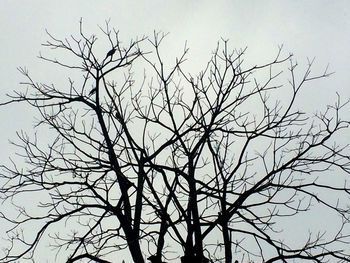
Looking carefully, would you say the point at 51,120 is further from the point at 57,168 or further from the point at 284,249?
the point at 284,249

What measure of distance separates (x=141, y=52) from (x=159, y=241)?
3.28m

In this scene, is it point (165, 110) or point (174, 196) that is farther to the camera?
point (165, 110)

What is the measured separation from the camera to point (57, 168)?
1307cm

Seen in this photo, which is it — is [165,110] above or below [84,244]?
above

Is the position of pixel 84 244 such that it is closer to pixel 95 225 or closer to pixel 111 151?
pixel 95 225

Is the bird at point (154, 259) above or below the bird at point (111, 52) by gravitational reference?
below

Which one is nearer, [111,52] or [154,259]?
[154,259]

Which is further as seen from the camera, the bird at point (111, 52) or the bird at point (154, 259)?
the bird at point (111, 52)

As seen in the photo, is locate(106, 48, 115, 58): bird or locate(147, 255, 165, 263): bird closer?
locate(147, 255, 165, 263): bird

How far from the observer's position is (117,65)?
1330cm

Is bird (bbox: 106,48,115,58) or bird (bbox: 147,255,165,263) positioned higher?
bird (bbox: 106,48,115,58)

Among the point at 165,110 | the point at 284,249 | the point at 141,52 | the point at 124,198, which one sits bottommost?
the point at 284,249

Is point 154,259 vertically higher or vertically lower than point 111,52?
lower

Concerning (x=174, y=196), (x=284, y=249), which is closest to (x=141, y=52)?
(x=174, y=196)
